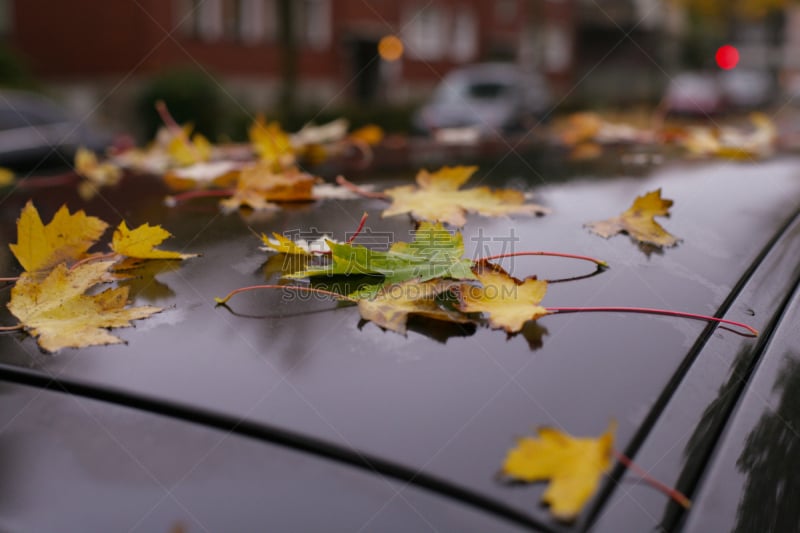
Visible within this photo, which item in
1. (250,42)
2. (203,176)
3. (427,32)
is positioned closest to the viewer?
(203,176)

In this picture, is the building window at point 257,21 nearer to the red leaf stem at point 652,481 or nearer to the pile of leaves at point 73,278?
the pile of leaves at point 73,278

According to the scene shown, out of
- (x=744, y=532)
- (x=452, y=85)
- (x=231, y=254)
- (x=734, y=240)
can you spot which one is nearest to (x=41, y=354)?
(x=231, y=254)

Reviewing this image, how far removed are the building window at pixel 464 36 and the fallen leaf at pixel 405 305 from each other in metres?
25.9

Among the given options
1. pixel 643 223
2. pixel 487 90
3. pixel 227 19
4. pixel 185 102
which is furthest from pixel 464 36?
pixel 643 223

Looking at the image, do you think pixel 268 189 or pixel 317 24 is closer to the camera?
pixel 268 189

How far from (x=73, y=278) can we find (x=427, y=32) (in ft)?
82.1

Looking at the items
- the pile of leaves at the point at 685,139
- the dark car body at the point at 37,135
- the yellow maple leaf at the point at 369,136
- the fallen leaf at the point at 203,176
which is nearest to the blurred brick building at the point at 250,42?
the dark car body at the point at 37,135

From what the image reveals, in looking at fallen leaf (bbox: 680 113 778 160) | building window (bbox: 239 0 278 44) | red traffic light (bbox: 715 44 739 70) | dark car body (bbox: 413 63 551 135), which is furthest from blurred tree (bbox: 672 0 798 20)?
fallen leaf (bbox: 680 113 778 160)

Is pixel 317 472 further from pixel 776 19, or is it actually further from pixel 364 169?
pixel 776 19

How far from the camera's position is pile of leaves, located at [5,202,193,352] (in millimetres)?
929

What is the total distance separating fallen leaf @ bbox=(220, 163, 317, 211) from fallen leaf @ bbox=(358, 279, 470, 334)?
23.7 inches

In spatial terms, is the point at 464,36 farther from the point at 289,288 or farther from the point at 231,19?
the point at 289,288

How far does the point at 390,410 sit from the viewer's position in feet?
2.44

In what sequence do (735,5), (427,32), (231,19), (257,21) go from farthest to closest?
(735,5)
(427,32)
(257,21)
(231,19)
